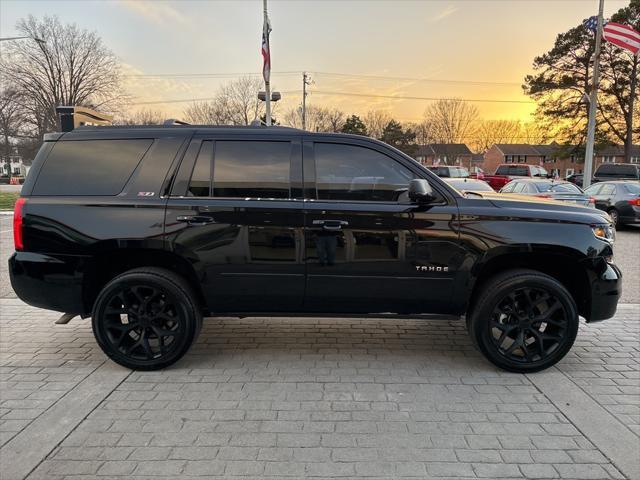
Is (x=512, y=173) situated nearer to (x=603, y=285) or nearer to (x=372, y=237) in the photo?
(x=603, y=285)

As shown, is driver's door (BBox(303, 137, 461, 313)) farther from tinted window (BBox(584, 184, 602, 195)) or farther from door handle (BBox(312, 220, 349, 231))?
tinted window (BBox(584, 184, 602, 195))

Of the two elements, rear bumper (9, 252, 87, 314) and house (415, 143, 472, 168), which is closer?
rear bumper (9, 252, 87, 314)

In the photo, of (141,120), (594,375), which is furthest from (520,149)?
(594,375)

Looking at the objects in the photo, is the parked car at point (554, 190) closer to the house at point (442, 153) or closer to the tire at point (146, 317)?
the tire at point (146, 317)

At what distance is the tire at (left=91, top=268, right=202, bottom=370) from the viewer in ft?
11.9

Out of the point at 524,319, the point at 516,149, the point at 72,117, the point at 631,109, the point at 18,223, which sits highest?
the point at 516,149

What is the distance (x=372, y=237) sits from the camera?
3568mm

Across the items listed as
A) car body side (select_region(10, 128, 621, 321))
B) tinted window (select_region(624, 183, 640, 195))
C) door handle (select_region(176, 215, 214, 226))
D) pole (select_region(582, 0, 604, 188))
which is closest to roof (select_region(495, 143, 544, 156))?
pole (select_region(582, 0, 604, 188))

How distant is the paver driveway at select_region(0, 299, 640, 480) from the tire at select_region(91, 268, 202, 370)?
160mm

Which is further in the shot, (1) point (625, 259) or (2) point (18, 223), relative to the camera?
(1) point (625, 259)

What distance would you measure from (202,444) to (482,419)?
193 cm

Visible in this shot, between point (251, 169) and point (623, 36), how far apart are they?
17.0m

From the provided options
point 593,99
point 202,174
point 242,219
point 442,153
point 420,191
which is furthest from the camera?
point 442,153

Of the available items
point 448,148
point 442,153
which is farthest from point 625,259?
point 442,153
